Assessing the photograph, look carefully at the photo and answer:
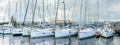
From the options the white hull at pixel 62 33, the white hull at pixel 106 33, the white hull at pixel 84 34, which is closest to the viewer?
the white hull at pixel 84 34

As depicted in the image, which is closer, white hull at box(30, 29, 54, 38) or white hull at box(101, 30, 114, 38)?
white hull at box(30, 29, 54, 38)

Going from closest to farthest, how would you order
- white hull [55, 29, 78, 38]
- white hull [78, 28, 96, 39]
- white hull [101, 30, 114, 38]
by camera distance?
white hull [78, 28, 96, 39] < white hull [55, 29, 78, 38] < white hull [101, 30, 114, 38]

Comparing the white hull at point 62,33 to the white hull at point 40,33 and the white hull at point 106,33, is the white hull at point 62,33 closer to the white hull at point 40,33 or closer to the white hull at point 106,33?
the white hull at point 40,33

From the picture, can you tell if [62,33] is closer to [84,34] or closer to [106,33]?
[84,34]

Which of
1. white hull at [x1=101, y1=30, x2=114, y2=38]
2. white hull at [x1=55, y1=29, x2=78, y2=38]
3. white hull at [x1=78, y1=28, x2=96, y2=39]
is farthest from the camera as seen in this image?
white hull at [x1=101, y1=30, x2=114, y2=38]

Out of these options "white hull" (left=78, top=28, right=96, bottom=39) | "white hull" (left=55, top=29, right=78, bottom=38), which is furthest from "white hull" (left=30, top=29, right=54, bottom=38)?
"white hull" (left=78, top=28, right=96, bottom=39)

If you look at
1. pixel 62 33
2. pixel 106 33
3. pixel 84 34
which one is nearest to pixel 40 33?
pixel 62 33

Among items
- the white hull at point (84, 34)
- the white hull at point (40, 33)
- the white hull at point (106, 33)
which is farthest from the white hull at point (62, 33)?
the white hull at point (106, 33)

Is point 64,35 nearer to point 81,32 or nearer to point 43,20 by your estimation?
point 81,32

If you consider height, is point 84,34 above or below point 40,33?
below

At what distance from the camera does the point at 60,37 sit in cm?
5597

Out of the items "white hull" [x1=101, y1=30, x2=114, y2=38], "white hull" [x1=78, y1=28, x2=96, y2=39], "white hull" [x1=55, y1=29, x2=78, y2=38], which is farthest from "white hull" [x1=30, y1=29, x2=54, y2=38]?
"white hull" [x1=101, y1=30, x2=114, y2=38]

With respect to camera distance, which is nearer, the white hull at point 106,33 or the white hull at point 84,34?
the white hull at point 84,34

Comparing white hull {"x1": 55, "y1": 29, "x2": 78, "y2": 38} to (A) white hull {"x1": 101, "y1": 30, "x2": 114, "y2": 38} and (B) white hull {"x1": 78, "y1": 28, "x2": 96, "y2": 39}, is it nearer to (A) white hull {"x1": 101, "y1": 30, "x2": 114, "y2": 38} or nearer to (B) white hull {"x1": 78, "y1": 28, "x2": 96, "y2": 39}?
(B) white hull {"x1": 78, "y1": 28, "x2": 96, "y2": 39}
